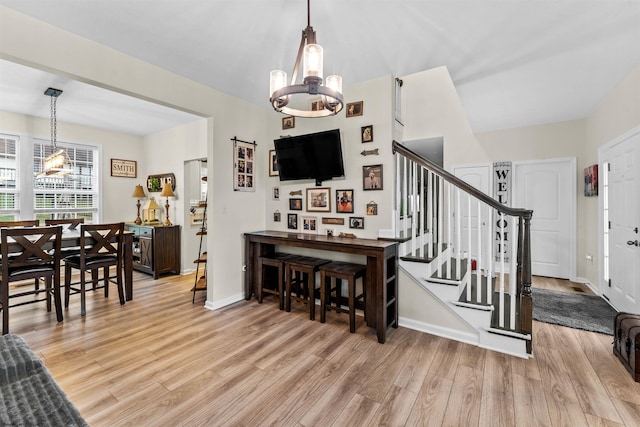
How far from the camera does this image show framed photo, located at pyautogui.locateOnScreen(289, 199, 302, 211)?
3.68 metres

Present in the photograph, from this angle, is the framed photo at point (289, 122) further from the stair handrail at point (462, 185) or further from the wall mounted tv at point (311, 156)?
the stair handrail at point (462, 185)

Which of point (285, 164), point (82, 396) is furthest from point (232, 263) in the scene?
point (82, 396)

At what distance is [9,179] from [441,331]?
632 centimetres

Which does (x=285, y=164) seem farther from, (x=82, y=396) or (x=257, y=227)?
(x=82, y=396)

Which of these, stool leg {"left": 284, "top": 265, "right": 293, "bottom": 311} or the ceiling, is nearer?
the ceiling

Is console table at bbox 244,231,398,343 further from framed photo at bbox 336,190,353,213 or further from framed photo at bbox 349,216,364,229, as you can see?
framed photo at bbox 336,190,353,213

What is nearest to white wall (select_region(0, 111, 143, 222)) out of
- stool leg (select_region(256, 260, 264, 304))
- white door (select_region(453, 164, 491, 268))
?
stool leg (select_region(256, 260, 264, 304))

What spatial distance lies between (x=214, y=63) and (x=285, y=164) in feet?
4.30

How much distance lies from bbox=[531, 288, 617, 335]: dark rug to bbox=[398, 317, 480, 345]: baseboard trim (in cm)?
107

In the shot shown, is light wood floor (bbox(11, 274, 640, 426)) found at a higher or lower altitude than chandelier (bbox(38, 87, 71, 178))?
lower

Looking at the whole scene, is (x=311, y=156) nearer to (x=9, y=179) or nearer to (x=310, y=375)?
(x=310, y=375)

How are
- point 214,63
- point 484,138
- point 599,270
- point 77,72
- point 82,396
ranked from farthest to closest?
point 484,138 → point 599,270 → point 214,63 → point 77,72 → point 82,396

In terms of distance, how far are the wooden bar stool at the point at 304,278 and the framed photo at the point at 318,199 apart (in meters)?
0.60

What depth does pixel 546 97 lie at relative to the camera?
3543 mm
